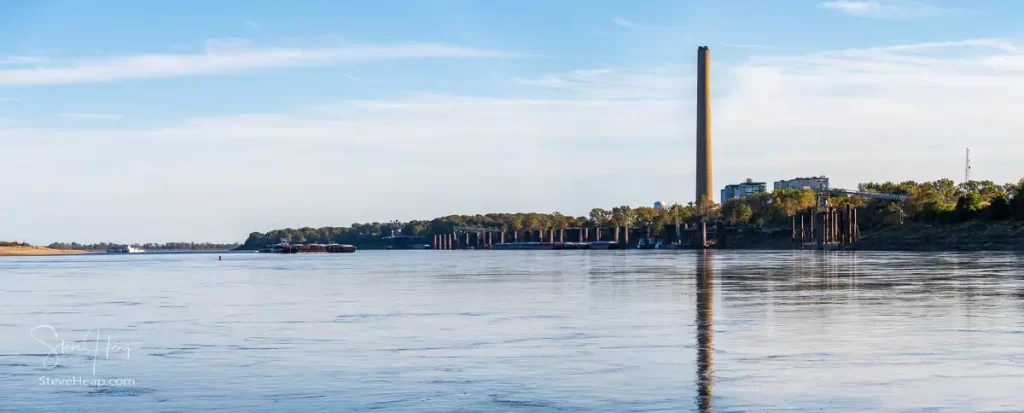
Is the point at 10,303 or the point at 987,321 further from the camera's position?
the point at 10,303

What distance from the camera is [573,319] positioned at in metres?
36.4

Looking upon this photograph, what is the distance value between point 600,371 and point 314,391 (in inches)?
215

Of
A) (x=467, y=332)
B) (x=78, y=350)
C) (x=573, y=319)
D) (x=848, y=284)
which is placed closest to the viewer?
(x=78, y=350)

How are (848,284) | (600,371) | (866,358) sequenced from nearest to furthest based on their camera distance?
(600,371), (866,358), (848,284)

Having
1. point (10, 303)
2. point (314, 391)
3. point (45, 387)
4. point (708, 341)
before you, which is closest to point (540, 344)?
point (708, 341)

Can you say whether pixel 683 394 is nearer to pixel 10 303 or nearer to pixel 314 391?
pixel 314 391
